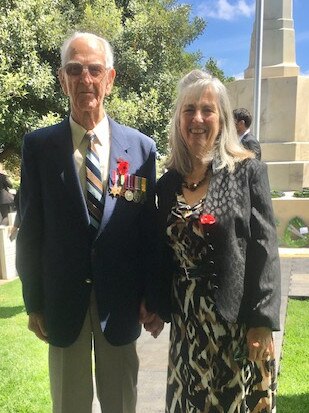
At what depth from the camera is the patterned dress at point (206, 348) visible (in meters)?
2.13

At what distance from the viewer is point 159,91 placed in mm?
12664

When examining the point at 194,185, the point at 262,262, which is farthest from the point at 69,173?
the point at 262,262

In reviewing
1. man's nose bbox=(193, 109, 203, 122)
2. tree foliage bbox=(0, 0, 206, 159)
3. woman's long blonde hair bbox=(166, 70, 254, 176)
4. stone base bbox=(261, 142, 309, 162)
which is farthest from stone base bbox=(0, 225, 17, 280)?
stone base bbox=(261, 142, 309, 162)

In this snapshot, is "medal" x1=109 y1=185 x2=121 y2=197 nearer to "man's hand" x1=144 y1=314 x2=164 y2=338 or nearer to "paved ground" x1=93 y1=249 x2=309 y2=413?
"man's hand" x1=144 y1=314 x2=164 y2=338

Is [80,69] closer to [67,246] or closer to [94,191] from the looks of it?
[94,191]

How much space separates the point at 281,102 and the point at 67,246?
9.63 meters

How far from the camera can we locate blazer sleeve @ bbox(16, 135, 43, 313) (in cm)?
218

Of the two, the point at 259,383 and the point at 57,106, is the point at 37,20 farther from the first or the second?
the point at 259,383

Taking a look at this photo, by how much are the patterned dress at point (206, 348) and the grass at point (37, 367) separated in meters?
1.21

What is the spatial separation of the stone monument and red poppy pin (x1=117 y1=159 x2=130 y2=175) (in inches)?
321

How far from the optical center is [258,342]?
6.79 ft

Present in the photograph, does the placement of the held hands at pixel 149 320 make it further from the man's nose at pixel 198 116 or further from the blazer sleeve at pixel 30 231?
the man's nose at pixel 198 116

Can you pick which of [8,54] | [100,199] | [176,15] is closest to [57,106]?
[8,54]

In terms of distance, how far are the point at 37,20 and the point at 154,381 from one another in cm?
937
